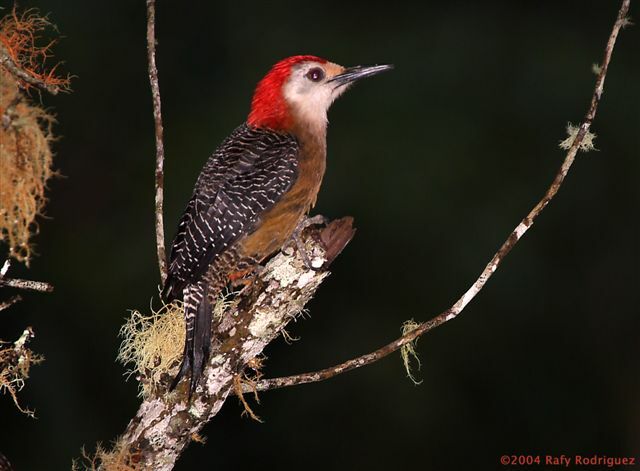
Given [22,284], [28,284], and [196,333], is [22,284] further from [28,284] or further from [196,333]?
[196,333]

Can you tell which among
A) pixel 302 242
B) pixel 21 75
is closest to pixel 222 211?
pixel 302 242

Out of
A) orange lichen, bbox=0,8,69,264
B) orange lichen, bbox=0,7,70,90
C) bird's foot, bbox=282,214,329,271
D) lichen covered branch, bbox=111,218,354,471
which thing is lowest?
lichen covered branch, bbox=111,218,354,471

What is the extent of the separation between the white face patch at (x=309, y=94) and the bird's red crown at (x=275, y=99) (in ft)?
0.08

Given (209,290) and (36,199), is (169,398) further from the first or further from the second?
(36,199)

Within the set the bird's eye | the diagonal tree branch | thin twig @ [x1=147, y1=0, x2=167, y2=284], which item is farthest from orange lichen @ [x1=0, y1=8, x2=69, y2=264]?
the bird's eye

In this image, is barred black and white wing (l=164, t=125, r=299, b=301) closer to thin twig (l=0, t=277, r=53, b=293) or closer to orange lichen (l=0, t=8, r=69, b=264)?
thin twig (l=0, t=277, r=53, b=293)

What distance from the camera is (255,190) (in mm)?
3486

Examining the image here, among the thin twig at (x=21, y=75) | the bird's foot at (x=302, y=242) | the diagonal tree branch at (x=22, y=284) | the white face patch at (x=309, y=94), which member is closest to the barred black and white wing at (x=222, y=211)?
the white face patch at (x=309, y=94)

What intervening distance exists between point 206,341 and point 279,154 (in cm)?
94

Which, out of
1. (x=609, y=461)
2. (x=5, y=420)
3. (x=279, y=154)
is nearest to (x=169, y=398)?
(x=279, y=154)

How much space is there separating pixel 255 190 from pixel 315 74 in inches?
25.2

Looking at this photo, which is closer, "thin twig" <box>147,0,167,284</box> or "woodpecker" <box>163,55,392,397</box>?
"thin twig" <box>147,0,167,284</box>

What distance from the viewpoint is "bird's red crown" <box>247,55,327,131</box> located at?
3705 mm

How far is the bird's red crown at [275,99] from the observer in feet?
12.2
